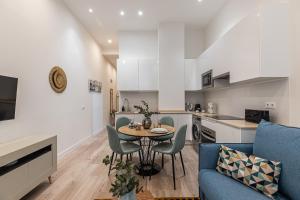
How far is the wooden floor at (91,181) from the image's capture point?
2.19 meters

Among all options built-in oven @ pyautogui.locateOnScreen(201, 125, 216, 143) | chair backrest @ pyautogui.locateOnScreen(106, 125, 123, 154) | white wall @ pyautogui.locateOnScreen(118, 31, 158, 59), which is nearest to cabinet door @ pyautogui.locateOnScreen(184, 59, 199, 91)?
white wall @ pyautogui.locateOnScreen(118, 31, 158, 59)

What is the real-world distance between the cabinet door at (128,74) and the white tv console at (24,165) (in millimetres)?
2753

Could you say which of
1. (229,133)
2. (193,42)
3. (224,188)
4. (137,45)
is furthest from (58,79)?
(193,42)

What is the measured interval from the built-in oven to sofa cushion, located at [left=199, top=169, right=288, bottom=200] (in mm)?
1260

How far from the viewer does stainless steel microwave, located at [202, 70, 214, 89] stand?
3.68 m

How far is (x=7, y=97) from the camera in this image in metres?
2.15

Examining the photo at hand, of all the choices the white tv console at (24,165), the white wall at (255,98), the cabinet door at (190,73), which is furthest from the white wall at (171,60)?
the white tv console at (24,165)

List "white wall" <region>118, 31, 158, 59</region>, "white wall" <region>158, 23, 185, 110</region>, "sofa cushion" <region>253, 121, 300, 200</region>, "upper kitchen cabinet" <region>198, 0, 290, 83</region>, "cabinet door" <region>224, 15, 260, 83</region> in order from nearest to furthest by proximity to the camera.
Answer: "sofa cushion" <region>253, 121, 300, 200</region>, "upper kitchen cabinet" <region>198, 0, 290, 83</region>, "cabinet door" <region>224, 15, 260, 83</region>, "white wall" <region>158, 23, 185, 110</region>, "white wall" <region>118, 31, 158, 59</region>

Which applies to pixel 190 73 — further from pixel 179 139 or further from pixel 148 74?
pixel 179 139

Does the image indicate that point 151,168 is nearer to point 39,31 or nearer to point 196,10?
point 39,31

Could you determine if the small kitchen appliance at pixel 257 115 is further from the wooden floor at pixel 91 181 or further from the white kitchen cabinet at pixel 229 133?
the wooden floor at pixel 91 181

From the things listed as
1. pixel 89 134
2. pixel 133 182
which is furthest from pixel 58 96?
pixel 133 182

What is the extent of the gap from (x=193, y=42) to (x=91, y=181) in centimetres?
475

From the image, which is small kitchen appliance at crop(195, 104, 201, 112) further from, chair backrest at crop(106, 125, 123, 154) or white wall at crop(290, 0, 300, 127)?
chair backrest at crop(106, 125, 123, 154)
